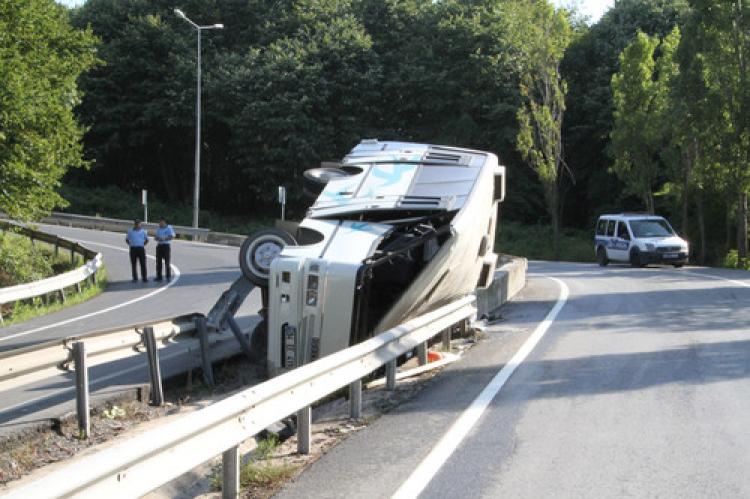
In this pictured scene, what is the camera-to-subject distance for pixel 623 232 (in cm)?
3253

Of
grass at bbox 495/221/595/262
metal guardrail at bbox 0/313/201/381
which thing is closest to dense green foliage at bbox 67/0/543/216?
grass at bbox 495/221/595/262

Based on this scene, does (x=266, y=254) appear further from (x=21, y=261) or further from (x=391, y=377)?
(x=21, y=261)

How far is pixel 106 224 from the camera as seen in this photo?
4350cm

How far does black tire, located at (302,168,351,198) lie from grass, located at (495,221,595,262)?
32671 millimetres

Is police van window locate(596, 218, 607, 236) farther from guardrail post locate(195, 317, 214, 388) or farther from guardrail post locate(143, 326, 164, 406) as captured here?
guardrail post locate(143, 326, 164, 406)

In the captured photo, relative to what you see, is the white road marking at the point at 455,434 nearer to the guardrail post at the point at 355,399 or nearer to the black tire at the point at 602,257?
the guardrail post at the point at 355,399

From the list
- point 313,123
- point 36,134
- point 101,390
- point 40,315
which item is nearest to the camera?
point 101,390

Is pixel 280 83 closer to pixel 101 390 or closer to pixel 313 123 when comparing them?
pixel 313 123

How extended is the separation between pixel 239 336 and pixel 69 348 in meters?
3.45

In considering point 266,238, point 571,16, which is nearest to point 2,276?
point 266,238

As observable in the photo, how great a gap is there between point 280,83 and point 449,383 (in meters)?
40.9

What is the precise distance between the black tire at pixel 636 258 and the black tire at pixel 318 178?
21.9 metres

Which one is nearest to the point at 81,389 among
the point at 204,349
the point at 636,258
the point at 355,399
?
the point at 355,399

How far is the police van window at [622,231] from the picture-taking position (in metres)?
32.3
